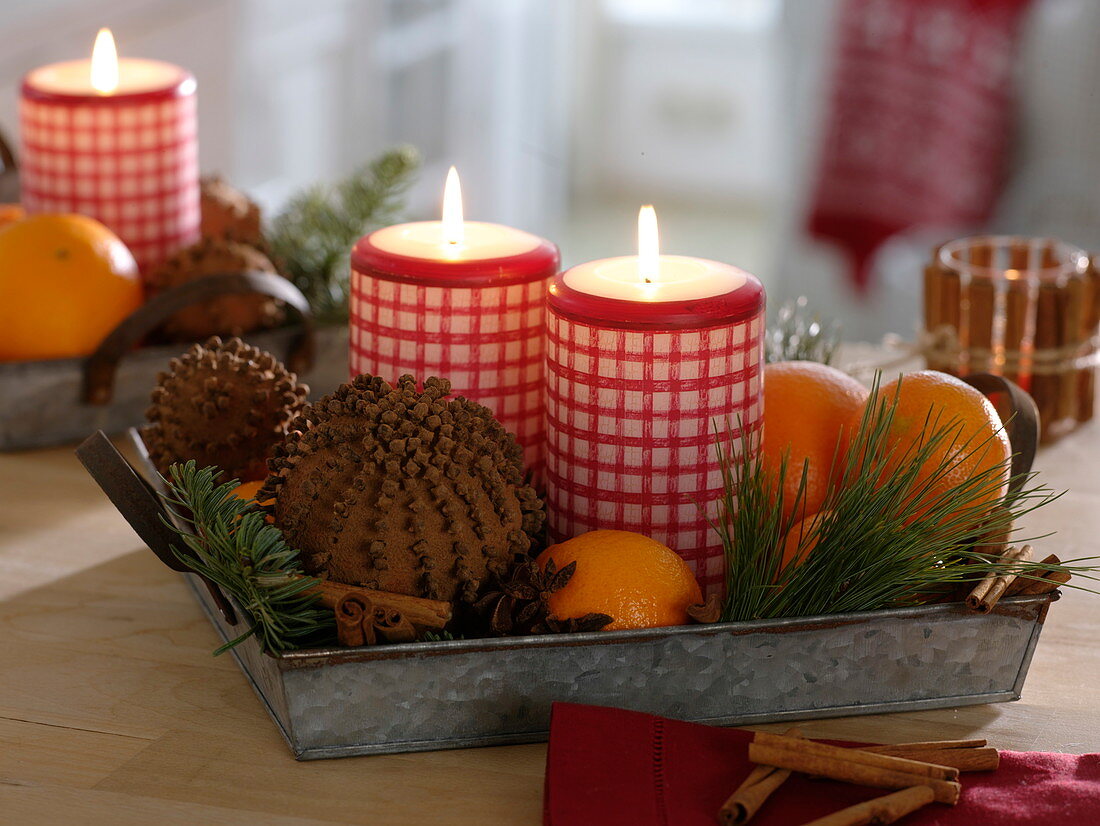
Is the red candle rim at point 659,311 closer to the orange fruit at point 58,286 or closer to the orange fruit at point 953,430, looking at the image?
the orange fruit at point 953,430

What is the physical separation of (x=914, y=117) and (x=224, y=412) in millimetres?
1917

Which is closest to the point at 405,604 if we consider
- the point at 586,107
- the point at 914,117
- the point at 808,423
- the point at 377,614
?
the point at 377,614

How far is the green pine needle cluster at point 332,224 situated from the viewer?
102 centimetres

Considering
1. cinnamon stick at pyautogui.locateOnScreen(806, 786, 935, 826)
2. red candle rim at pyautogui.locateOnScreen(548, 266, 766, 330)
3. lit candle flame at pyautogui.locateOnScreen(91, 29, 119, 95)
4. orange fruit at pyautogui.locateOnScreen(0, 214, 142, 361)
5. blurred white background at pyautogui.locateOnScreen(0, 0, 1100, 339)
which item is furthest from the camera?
blurred white background at pyautogui.locateOnScreen(0, 0, 1100, 339)

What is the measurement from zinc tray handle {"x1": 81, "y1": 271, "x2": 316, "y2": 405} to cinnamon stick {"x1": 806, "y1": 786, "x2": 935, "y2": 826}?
0.51 m

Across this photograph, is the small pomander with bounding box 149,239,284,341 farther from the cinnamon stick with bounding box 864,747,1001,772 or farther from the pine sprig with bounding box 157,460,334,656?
the cinnamon stick with bounding box 864,747,1001,772

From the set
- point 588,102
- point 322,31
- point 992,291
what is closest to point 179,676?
point 992,291

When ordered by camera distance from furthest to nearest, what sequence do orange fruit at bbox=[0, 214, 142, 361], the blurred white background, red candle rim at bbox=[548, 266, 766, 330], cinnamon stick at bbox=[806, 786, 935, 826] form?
the blurred white background
orange fruit at bbox=[0, 214, 142, 361]
red candle rim at bbox=[548, 266, 766, 330]
cinnamon stick at bbox=[806, 786, 935, 826]

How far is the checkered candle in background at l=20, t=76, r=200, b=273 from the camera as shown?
0.92 m

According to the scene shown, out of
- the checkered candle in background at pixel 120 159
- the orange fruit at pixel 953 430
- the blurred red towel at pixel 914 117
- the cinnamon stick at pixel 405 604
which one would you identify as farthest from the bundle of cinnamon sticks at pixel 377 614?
the blurred red towel at pixel 914 117

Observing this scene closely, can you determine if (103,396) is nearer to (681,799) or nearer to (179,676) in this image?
(179,676)

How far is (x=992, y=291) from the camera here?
34.6 inches

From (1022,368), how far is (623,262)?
1.31ft

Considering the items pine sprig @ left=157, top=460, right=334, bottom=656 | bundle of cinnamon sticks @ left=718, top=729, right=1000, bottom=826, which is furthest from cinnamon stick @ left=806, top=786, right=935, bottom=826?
pine sprig @ left=157, top=460, right=334, bottom=656
